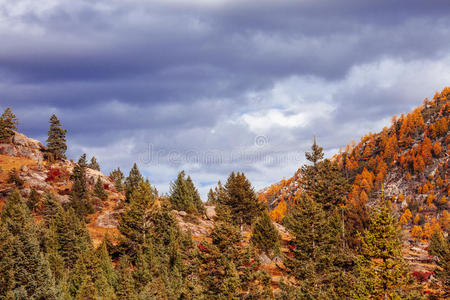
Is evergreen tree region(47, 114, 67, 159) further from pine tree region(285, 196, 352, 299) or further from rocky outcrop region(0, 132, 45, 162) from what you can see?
pine tree region(285, 196, 352, 299)

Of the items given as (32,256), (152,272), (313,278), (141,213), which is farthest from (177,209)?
(313,278)

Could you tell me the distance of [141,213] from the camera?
57344 millimetres

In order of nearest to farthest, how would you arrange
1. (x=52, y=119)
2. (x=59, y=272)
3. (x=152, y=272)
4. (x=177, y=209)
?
(x=59, y=272) < (x=152, y=272) < (x=177, y=209) < (x=52, y=119)

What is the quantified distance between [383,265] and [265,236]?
3710 centimetres

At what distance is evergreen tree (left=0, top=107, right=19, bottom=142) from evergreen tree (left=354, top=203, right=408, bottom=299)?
390ft

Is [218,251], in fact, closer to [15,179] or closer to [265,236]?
[265,236]

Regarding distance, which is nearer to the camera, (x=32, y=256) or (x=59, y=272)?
(x=32, y=256)

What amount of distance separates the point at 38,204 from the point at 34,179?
16650 millimetres

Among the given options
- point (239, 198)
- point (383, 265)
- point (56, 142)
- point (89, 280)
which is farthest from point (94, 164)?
point (383, 265)

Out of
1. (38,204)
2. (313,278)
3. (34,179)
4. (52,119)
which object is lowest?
(313,278)

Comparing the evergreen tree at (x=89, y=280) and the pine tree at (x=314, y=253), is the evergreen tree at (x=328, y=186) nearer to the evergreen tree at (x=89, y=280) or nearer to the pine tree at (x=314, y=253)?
the pine tree at (x=314, y=253)

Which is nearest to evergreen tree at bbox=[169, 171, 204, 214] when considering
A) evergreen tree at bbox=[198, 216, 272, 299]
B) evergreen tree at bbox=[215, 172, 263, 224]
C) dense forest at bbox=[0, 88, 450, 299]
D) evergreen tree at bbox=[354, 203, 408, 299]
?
dense forest at bbox=[0, 88, 450, 299]

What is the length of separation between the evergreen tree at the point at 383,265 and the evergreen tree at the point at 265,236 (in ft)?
115

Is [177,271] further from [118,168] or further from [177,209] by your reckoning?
[118,168]
